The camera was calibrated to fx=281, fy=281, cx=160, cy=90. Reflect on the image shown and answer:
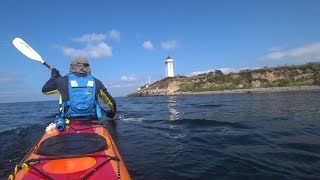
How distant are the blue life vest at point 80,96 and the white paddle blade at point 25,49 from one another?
14.8 feet

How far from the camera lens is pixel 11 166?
7426mm

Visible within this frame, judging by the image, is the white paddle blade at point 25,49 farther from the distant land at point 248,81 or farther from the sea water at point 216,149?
the distant land at point 248,81

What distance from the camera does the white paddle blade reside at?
11.1 meters

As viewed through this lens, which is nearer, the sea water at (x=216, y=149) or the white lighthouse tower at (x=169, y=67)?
the sea water at (x=216, y=149)

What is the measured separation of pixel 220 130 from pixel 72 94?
6.15 m

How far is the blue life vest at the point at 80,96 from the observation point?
24.0 feet

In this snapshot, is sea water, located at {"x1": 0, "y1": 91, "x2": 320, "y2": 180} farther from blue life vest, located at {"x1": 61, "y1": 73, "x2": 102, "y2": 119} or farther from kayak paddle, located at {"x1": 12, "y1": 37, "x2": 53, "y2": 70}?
kayak paddle, located at {"x1": 12, "y1": 37, "x2": 53, "y2": 70}

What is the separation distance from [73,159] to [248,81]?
57934 millimetres

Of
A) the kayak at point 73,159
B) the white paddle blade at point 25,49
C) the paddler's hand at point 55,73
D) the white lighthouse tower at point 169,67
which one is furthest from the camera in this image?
the white lighthouse tower at point 169,67

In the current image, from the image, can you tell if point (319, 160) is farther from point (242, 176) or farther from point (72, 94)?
point (72, 94)

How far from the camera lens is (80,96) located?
7430 mm

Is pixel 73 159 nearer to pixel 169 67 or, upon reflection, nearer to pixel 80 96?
pixel 80 96

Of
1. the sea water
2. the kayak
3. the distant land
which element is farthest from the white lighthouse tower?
the kayak

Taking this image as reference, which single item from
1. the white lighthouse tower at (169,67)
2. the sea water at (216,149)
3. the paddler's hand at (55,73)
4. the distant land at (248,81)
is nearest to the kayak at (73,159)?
the sea water at (216,149)
